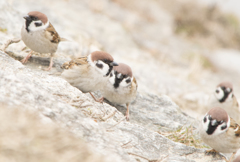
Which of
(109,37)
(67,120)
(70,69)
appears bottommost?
(109,37)

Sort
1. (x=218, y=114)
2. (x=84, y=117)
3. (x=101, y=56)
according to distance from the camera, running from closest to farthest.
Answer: (x=84, y=117)
(x=101, y=56)
(x=218, y=114)

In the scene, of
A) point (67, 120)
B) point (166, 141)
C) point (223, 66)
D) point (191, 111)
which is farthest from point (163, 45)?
point (67, 120)

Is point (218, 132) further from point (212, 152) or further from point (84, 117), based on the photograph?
point (84, 117)

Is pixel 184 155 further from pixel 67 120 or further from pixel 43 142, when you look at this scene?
pixel 43 142

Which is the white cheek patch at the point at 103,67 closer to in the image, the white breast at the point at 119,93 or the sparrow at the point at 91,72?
the sparrow at the point at 91,72

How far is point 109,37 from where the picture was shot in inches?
422

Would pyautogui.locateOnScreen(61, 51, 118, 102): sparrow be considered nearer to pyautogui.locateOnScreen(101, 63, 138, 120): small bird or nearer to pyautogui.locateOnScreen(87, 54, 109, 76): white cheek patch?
pyautogui.locateOnScreen(87, 54, 109, 76): white cheek patch

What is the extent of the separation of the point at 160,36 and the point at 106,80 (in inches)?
407

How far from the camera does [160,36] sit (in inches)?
561

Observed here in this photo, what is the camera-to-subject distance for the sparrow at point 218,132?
439 cm

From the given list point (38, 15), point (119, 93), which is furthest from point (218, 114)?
point (38, 15)

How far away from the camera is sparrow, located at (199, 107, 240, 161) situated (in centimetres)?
439

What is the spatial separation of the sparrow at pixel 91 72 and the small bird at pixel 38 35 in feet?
2.75

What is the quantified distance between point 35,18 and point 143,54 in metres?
5.84
